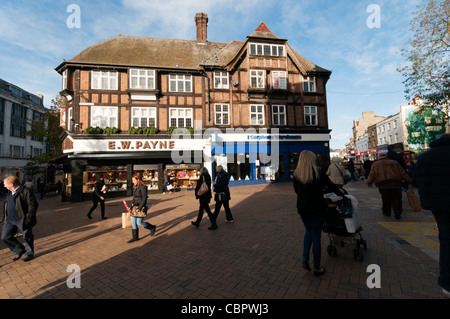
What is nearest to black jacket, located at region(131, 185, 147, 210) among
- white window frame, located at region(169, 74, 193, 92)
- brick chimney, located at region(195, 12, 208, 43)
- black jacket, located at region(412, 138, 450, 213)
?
black jacket, located at region(412, 138, 450, 213)

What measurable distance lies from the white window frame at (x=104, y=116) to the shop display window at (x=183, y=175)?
5491 mm

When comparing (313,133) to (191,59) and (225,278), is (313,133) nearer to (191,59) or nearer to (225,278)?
(191,59)

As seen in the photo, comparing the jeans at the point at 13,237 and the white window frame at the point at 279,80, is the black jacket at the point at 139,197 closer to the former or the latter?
the jeans at the point at 13,237

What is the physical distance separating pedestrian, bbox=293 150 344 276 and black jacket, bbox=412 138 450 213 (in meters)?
1.14

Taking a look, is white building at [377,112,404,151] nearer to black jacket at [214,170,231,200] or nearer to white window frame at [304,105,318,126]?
white window frame at [304,105,318,126]

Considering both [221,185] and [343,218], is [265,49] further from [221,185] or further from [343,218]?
[343,218]

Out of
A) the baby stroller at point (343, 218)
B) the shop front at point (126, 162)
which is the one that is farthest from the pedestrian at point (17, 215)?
the shop front at point (126, 162)

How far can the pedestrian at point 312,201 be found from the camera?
3.34 metres

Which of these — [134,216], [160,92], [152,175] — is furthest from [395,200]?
[160,92]

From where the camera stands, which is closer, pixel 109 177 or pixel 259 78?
pixel 109 177

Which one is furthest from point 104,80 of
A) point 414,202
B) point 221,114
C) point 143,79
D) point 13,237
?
point 414,202

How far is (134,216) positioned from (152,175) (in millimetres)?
11156

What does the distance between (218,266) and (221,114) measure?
50.7ft

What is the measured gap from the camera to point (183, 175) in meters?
17.0
